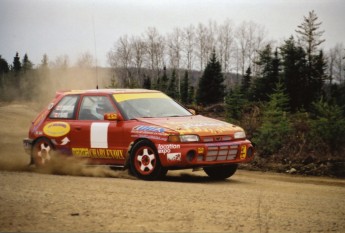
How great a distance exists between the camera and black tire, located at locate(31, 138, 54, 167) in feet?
36.3

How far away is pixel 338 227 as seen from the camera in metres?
5.88

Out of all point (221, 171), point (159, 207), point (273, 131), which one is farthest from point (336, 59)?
point (159, 207)

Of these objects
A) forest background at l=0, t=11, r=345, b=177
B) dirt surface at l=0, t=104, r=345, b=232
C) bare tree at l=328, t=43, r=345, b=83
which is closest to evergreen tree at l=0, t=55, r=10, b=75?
forest background at l=0, t=11, r=345, b=177

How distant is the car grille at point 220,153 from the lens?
9359 mm

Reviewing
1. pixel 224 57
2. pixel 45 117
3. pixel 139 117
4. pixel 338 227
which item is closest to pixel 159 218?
pixel 338 227

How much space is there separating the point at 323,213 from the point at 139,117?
4.43 m

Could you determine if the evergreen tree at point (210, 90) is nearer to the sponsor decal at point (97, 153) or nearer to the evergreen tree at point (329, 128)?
the evergreen tree at point (329, 128)

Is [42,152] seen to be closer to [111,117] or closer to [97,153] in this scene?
[97,153]

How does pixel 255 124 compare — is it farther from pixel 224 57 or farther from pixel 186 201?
pixel 224 57

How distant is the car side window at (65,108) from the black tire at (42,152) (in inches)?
22.1

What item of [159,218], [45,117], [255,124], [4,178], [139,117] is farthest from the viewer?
[255,124]

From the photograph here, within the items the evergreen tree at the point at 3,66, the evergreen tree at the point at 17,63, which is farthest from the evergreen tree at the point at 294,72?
the evergreen tree at the point at 3,66

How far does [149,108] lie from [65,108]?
1.88 metres

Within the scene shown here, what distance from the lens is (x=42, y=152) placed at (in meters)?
11.2
